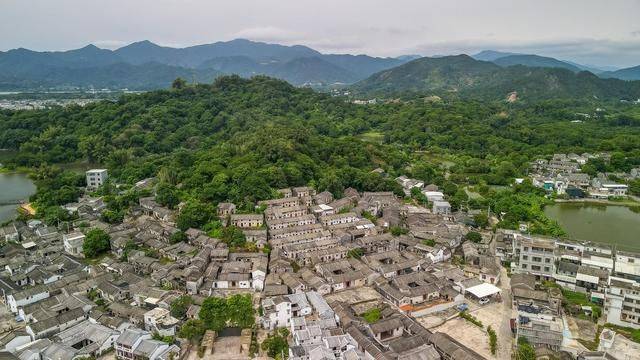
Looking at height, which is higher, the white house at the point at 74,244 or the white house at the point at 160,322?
the white house at the point at 74,244

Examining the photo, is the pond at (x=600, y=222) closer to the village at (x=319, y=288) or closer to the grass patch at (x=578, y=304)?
the village at (x=319, y=288)

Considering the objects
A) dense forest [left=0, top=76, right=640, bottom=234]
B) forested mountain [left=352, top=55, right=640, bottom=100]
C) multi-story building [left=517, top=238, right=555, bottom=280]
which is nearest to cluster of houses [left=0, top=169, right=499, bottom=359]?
multi-story building [left=517, top=238, right=555, bottom=280]

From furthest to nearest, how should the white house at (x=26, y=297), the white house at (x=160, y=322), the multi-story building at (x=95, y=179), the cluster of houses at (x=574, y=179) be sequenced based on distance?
the multi-story building at (x=95, y=179) < the cluster of houses at (x=574, y=179) < the white house at (x=26, y=297) < the white house at (x=160, y=322)

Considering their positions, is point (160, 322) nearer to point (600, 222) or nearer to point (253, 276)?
point (253, 276)

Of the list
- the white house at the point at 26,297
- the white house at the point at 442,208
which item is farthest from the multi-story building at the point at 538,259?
the white house at the point at 26,297

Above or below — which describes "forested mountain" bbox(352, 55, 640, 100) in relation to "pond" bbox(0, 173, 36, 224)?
above

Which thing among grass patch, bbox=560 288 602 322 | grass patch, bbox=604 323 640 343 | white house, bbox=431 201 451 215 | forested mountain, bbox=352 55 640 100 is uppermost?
forested mountain, bbox=352 55 640 100

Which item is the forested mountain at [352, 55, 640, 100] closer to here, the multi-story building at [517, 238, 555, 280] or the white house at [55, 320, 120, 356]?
the multi-story building at [517, 238, 555, 280]
